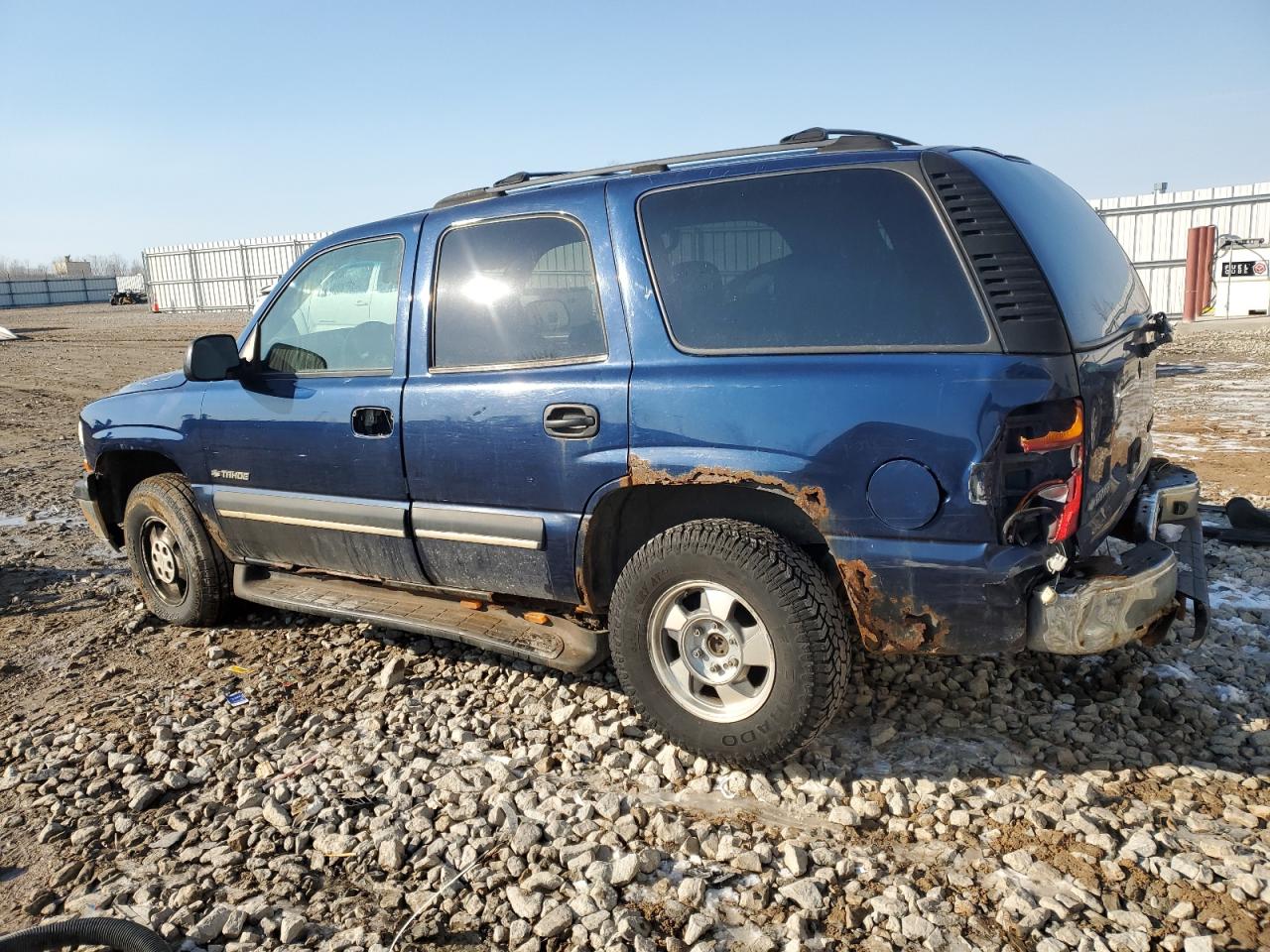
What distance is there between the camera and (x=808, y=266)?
10.0ft

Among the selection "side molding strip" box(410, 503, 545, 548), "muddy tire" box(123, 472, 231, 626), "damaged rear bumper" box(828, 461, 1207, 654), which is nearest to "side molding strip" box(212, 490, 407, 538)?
"side molding strip" box(410, 503, 545, 548)

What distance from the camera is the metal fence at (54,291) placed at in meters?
56.0

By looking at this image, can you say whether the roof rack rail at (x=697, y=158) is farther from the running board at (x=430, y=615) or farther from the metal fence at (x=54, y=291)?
the metal fence at (x=54, y=291)

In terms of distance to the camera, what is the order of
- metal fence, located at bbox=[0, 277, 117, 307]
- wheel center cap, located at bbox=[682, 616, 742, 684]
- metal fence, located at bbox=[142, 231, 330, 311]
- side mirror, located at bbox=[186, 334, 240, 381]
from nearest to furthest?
wheel center cap, located at bbox=[682, 616, 742, 684]
side mirror, located at bbox=[186, 334, 240, 381]
metal fence, located at bbox=[142, 231, 330, 311]
metal fence, located at bbox=[0, 277, 117, 307]

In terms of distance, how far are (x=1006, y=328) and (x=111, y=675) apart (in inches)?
162

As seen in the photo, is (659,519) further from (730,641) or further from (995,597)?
(995,597)

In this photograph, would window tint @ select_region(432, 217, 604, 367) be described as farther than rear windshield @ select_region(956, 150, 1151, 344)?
Yes

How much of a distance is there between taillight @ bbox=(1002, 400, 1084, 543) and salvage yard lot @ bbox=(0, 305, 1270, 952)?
0.90m

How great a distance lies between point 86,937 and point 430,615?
1745 mm

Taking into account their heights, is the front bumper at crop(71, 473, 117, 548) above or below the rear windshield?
below

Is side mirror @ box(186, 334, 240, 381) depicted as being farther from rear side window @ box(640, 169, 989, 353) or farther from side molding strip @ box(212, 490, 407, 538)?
rear side window @ box(640, 169, 989, 353)

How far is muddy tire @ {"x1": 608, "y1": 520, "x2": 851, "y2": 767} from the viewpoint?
300 cm

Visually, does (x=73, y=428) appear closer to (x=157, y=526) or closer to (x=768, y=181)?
(x=157, y=526)

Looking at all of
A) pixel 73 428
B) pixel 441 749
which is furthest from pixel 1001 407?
pixel 73 428
